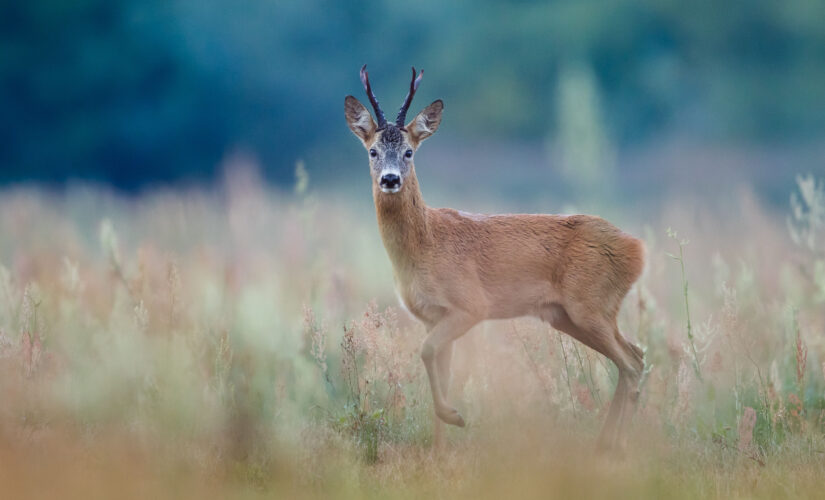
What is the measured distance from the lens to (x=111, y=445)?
4.79 meters

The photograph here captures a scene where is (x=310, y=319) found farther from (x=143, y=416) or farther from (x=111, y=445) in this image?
(x=111, y=445)

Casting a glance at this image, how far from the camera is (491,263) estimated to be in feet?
22.8

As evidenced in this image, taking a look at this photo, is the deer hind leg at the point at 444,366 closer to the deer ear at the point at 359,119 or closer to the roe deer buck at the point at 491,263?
the roe deer buck at the point at 491,263

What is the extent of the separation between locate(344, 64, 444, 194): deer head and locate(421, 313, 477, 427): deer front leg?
98 cm

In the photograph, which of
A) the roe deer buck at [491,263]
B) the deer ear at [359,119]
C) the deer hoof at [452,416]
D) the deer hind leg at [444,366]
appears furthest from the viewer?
the deer ear at [359,119]

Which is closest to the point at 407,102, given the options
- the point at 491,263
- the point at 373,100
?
the point at 373,100

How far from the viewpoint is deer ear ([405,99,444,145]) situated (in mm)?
6883

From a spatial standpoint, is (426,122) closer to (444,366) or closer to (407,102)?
(407,102)

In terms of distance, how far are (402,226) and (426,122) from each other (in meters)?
0.80

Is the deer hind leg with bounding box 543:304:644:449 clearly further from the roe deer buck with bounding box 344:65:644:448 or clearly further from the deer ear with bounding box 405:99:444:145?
the deer ear with bounding box 405:99:444:145

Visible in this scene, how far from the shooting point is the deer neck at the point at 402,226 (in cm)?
675

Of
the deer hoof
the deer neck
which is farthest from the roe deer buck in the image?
the deer hoof

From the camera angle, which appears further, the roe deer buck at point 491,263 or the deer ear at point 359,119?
the deer ear at point 359,119

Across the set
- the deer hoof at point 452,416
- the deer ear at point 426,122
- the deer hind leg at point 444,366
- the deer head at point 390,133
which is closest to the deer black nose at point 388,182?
the deer head at point 390,133
